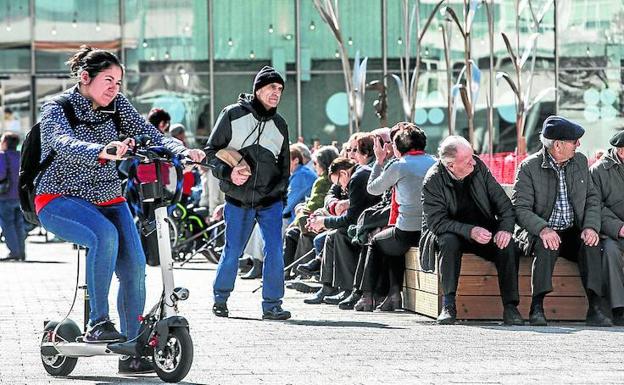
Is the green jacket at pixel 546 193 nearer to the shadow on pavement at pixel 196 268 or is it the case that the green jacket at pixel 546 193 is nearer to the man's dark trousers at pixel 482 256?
the man's dark trousers at pixel 482 256

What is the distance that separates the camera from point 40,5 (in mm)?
33719

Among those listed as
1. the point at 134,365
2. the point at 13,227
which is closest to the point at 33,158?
the point at 134,365

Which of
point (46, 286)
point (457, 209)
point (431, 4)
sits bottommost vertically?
point (46, 286)

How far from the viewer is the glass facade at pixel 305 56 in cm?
3366

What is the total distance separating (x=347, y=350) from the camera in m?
9.78

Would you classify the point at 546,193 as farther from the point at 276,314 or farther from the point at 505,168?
the point at 505,168

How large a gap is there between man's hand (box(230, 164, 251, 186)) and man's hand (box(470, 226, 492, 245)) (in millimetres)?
1743

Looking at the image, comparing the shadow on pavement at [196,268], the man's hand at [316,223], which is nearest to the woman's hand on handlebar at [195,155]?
the man's hand at [316,223]

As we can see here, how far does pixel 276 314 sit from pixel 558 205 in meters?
2.27

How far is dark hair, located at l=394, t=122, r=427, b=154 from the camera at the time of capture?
12883mm

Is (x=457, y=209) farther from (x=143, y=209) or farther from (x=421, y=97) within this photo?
(x=421, y=97)

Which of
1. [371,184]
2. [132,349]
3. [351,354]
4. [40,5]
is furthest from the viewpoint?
[40,5]

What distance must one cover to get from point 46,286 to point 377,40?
18699mm

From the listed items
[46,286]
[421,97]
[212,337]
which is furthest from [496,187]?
[421,97]
